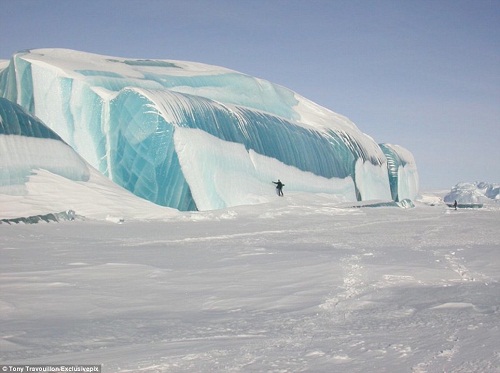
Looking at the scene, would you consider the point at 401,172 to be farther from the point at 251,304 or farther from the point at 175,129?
the point at 251,304

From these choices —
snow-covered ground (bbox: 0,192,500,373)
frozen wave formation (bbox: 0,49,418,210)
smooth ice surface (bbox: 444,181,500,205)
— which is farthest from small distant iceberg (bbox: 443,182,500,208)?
snow-covered ground (bbox: 0,192,500,373)

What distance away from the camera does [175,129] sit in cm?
1977

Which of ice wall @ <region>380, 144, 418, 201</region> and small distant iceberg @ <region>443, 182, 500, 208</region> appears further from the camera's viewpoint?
small distant iceberg @ <region>443, 182, 500, 208</region>

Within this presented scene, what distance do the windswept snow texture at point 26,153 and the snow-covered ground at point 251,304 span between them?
5.92m

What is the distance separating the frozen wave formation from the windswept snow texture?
368 mm

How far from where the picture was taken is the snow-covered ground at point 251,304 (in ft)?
11.1

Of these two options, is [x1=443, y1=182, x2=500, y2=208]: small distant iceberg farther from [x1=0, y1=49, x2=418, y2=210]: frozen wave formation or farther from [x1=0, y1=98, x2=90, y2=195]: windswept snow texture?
[x1=0, y1=98, x2=90, y2=195]: windswept snow texture

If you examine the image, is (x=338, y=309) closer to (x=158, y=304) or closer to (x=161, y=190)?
(x=158, y=304)

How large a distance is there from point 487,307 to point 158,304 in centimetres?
261

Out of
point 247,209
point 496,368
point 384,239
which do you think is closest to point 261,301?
point 496,368

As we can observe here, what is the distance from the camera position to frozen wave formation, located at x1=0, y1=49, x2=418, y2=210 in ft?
65.7

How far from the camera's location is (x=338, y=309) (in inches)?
186

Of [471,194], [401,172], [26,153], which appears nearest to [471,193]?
[471,194]

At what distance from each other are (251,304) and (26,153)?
13.0m
